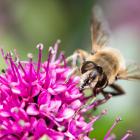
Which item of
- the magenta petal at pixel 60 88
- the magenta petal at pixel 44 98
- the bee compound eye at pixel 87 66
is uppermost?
the bee compound eye at pixel 87 66

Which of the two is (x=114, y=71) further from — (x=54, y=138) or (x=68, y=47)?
(x=68, y=47)

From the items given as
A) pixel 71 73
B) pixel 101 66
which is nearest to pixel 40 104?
pixel 71 73

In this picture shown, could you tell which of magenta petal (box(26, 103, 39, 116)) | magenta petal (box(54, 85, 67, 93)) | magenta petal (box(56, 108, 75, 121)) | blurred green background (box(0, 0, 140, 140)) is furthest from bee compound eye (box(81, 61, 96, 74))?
blurred green background (box(0, 0, 140, 140))

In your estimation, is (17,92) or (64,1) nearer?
(17,92)

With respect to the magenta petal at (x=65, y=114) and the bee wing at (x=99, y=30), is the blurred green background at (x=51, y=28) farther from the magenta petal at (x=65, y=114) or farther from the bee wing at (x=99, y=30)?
the magenta petal at (x=65, y=114)

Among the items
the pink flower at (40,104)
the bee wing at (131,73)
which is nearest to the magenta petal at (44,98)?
the pink flower at (40,104)

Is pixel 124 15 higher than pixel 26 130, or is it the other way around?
pixel 124 15

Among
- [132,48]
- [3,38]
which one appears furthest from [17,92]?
[132,48]

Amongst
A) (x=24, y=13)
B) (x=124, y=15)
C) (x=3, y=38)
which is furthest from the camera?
(x=124, y=15)
